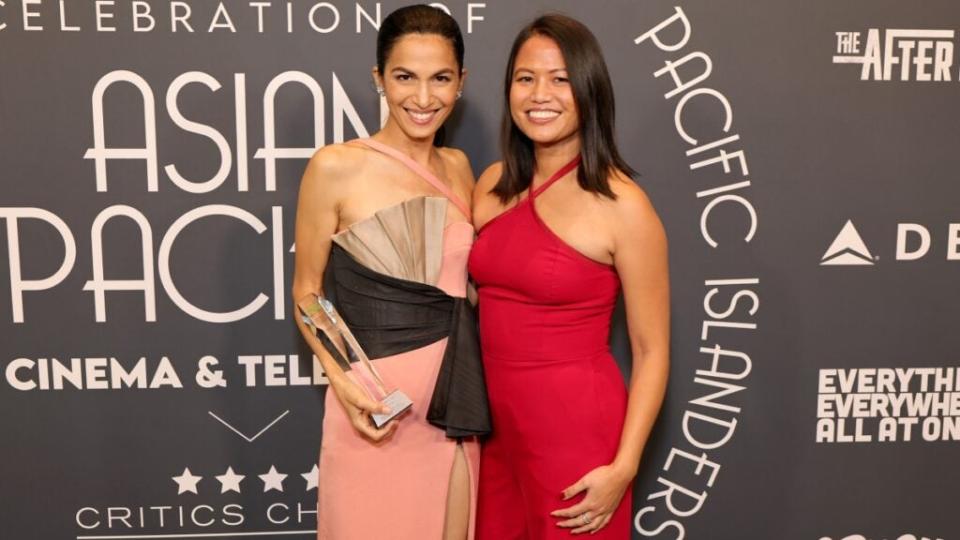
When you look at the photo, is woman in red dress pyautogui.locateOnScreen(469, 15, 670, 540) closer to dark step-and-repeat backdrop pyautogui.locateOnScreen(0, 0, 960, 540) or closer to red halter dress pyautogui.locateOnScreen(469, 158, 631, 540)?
red halter dress pyautogui.locateOnScreen(469, 158, 631, 540)

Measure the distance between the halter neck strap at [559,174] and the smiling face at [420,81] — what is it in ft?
0.97

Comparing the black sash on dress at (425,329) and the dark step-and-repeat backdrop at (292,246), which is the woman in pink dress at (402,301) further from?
the dark step-and-repeat backdrop at (292,246)

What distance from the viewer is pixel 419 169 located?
2162 mm

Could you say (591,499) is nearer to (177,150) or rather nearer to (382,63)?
(382,63)

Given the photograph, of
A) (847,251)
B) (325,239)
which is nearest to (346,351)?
(325,239)

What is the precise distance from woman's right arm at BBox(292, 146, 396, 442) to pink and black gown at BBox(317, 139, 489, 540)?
0.18 ft

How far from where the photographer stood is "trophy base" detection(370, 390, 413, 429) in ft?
6.65

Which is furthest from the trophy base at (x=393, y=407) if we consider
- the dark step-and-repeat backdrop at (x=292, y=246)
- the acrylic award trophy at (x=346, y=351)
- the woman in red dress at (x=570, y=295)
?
the dark step-and-repeat backdrop at (x=292, y=246)

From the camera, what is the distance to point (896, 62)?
276cm

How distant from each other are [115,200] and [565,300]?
4.82 ft

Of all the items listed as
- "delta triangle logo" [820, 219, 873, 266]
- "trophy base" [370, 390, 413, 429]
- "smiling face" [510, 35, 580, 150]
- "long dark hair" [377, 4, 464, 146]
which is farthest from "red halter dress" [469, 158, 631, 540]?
"delta triangle logo" [820, 219, 873, 266]

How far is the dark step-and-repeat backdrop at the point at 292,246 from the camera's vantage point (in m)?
2.62

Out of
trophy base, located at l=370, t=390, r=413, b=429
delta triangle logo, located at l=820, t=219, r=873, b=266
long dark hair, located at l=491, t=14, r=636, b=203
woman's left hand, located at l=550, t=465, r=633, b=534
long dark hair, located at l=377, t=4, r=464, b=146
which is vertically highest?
long dark hair, located at l=377, t=4, r=464, b=146

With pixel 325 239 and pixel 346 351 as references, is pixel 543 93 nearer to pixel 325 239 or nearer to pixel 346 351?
pixel 325 239
